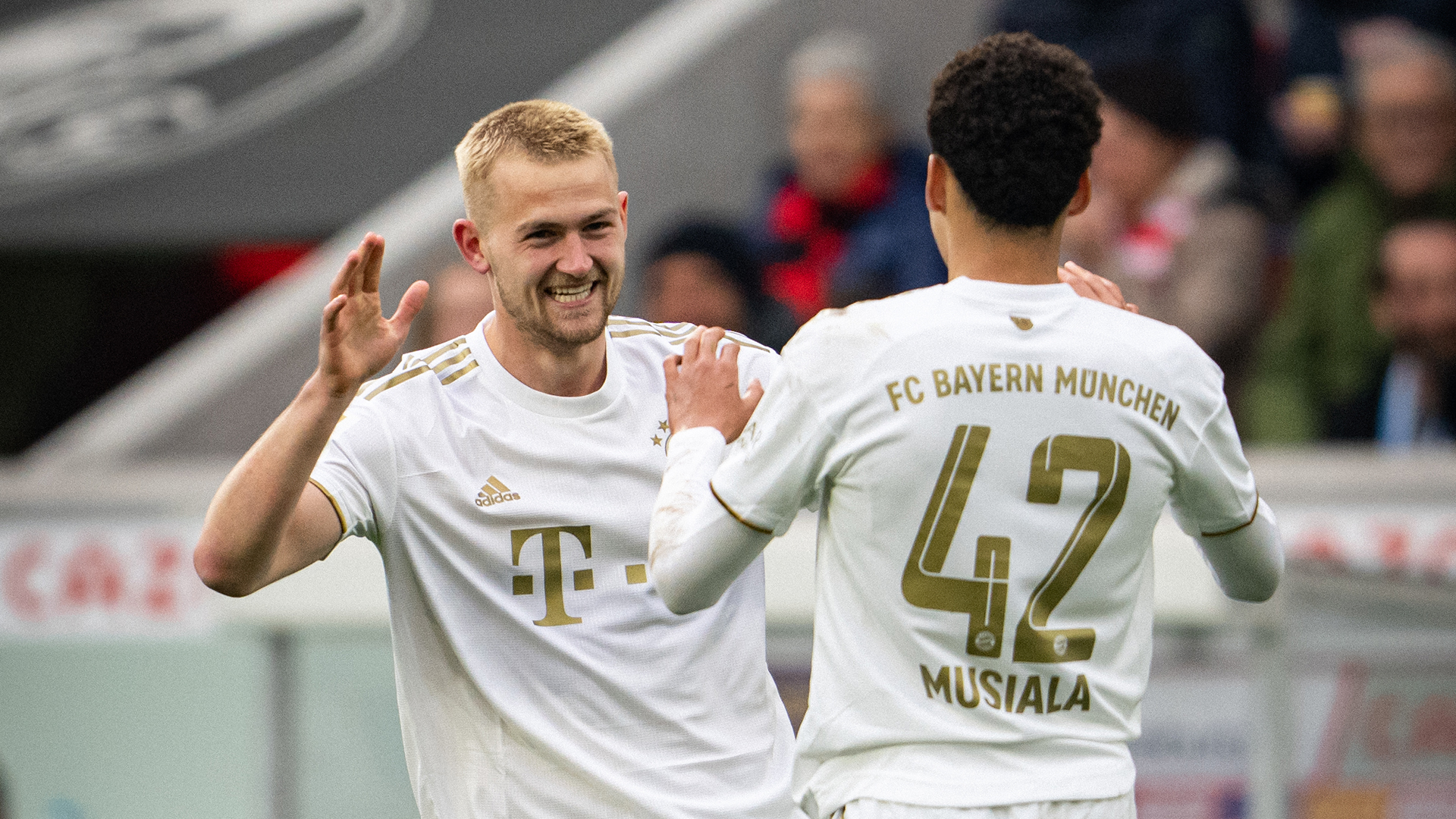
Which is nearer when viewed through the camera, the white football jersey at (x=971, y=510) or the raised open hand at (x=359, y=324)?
the white football jersey at (x=971, y=510)

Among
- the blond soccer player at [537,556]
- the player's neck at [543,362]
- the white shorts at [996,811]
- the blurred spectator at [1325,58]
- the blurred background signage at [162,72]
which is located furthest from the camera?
the blurred background signage at [162,72]

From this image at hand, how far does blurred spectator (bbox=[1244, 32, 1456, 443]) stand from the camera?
600 centimetres

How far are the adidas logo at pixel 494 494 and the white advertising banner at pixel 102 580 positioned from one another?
3495 mm

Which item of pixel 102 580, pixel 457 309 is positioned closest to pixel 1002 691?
pixel 457 309

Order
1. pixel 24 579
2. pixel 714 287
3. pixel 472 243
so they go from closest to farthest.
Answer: pixel 472 243
pixel 714 287
pixel 24 579

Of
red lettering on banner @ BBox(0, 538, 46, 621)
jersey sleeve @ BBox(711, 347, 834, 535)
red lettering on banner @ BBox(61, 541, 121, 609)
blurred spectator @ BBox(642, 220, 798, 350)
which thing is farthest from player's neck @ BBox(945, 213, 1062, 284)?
red lettering on banner @ BBox(0, 538, 46, 621)

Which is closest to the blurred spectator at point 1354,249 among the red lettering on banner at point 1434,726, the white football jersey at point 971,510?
the red lettering on banner at point 1434,726

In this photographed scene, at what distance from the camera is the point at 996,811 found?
6.68 feet

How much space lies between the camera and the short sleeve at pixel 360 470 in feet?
8.32

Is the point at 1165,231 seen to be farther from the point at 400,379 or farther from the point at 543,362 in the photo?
the point at 400,379

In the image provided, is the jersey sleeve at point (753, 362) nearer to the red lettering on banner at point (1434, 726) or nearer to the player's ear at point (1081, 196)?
the player's ear at point (1081, 196)

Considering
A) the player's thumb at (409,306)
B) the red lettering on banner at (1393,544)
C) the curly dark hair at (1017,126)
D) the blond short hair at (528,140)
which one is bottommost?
the red lettering on banner at (1393,544)

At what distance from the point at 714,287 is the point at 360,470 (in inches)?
135

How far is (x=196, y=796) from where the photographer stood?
5672 millimetres
